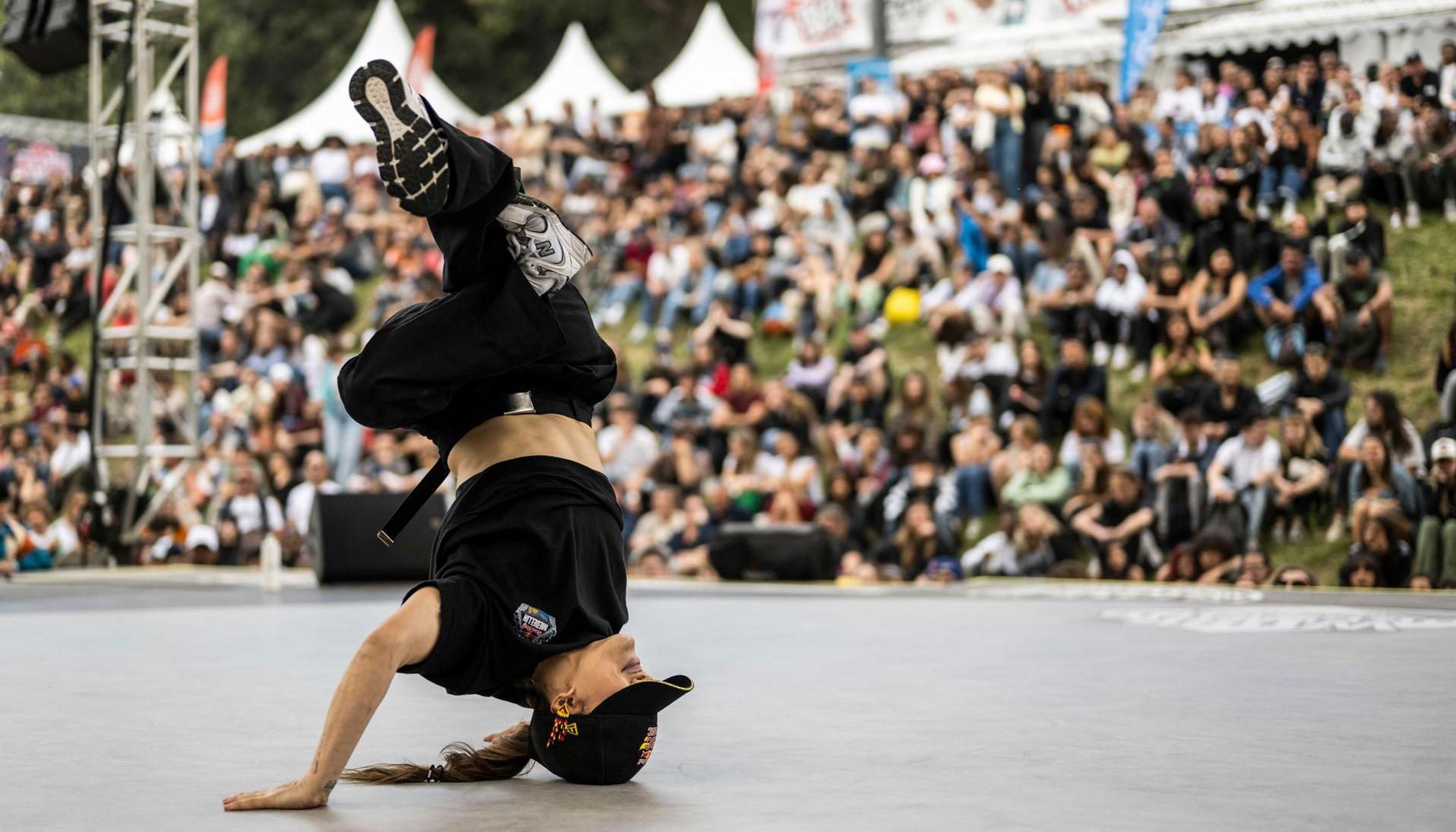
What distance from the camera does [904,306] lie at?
1420 centimetres

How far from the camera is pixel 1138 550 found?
10656 millimetres

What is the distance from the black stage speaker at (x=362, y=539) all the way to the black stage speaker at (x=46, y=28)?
13.9 ft

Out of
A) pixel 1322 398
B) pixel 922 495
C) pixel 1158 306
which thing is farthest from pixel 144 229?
pixel 1322 398

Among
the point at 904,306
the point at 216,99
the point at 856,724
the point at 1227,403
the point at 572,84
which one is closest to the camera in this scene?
the point at 856,724

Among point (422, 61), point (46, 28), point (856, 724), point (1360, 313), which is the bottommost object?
point (856, 724)

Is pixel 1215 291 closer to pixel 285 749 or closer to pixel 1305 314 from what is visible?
pixel 1305 314

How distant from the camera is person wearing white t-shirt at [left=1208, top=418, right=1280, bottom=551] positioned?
10.4m

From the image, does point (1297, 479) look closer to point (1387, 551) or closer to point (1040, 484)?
point (1387, 551)

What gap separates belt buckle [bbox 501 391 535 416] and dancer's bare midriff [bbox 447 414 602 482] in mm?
21

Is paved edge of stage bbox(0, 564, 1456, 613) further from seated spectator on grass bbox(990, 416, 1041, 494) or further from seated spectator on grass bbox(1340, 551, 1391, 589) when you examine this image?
seated spectator on grass bbox(990, 416, 1041, 494)

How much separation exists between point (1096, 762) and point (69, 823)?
2.14m

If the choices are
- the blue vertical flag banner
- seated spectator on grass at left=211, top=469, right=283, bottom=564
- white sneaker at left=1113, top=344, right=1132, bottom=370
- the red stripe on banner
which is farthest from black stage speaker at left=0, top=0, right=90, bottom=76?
the red stripe on banner

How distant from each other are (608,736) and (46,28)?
985cm

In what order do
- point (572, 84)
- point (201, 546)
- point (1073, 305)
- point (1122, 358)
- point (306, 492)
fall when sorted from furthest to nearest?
1. point (572, 84)
2. point (306, 492)
3. point (201, 546)
4. point (1073, 305)
5. point (1122, 358)
